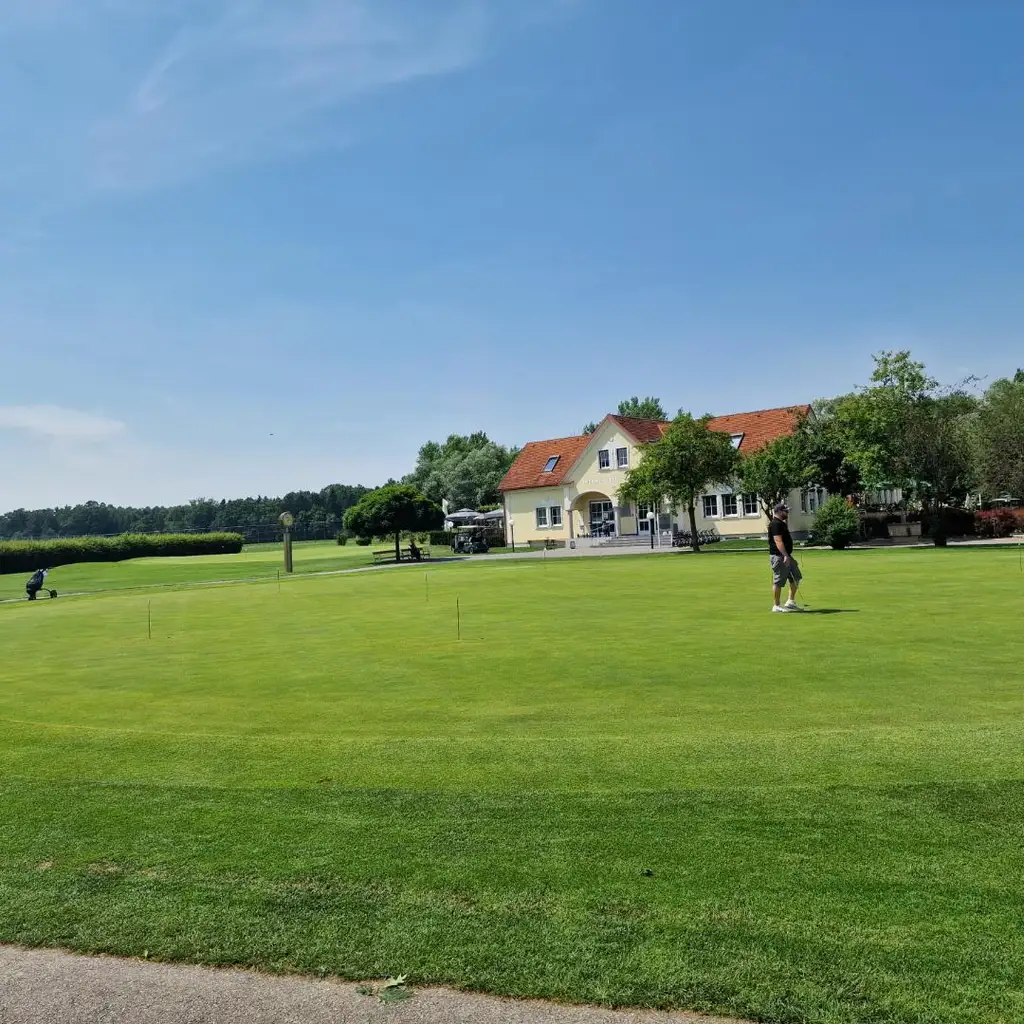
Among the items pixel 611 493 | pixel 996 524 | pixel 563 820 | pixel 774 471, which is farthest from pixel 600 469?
pixel 563 820

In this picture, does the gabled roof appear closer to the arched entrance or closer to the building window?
the arched entrance

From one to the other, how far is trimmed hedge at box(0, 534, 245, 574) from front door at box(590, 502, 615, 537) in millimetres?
37700

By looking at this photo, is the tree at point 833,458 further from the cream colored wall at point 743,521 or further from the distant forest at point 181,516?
the distant forest at point 181,516

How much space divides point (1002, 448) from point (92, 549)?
216 feet

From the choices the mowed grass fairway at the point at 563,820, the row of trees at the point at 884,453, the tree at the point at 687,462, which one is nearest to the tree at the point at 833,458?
the row of trees at the point at 884,453

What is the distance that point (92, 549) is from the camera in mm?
71438

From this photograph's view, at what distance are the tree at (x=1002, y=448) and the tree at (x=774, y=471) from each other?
31.4ft

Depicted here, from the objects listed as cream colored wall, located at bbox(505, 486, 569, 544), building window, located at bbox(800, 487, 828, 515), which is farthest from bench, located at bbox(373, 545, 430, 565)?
building window, located at bbox(800, 487, 828, 515)

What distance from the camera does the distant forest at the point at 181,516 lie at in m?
166

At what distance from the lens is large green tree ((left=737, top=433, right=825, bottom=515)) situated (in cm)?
4756

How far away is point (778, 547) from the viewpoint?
17.2 m

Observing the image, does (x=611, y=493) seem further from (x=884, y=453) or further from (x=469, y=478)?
(x=469, y=478)

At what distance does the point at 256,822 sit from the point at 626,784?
2577mm

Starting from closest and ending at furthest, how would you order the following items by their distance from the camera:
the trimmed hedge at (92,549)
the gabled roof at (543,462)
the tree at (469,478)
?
the gabled roof at (543,462) < the trimmed hedge at (92,549) < the tree at (469,478)
